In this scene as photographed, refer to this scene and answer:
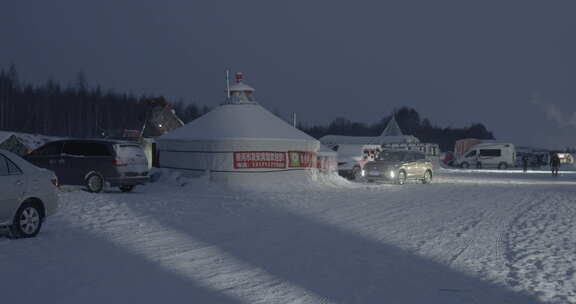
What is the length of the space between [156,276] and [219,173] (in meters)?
14.0

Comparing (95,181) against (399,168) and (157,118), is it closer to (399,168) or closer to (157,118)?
(399,168)

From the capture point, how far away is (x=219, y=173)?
781 inches

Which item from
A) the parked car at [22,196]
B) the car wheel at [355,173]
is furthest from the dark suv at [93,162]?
the car wheel at [355,173]

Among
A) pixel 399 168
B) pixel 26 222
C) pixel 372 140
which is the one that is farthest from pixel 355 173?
pixel 372 140

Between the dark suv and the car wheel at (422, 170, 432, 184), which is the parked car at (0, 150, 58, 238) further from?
the car wheel at (422, 170, 432, 184)

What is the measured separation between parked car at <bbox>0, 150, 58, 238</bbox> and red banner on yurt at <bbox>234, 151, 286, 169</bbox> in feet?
37.2

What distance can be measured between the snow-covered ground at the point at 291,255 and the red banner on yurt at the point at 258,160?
648cm

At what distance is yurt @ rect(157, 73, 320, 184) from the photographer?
1980cm

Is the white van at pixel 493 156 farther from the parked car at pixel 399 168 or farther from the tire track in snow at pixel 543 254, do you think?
the tire track in snow at pixel 543 254

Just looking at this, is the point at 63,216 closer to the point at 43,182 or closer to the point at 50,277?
the point at 43,182

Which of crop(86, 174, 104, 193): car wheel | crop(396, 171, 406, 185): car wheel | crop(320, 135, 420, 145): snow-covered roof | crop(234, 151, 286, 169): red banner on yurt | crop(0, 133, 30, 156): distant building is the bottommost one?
crop(396, 171, 406, 185): car wheel

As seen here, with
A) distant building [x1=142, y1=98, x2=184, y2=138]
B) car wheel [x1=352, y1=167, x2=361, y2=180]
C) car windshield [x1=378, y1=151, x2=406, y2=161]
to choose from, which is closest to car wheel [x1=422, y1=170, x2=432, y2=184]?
car windshield [x1=378, y1=151, x2=406, y2=161]

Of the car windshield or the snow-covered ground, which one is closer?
the snow-covered ground

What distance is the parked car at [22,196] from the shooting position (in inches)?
305
